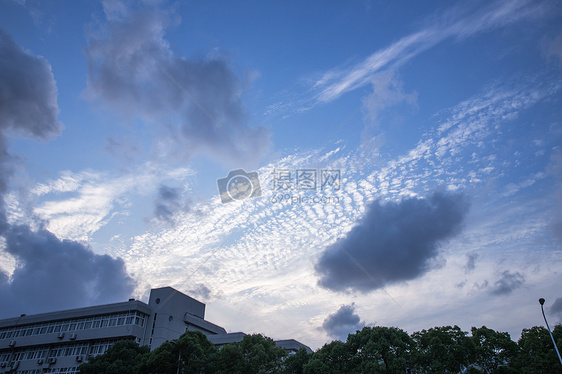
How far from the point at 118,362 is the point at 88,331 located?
18750 millimetres

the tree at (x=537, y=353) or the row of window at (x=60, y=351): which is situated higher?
the row of window at (x=60, y=351)

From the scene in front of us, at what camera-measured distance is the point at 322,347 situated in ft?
111

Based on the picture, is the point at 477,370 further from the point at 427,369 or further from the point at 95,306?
the point at 95,306

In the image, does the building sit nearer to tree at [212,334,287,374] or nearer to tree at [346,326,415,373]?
tree at [212,334,287,374]

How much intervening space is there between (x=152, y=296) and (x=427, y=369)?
38.2m

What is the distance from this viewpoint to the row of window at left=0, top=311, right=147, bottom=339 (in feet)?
154

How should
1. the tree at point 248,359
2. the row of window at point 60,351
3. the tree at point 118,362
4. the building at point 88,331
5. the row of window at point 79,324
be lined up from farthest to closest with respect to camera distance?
the row of window at point 79,324, the building at point 88,331, the row of window at point 60,351, the tree at point 118,362, the tree at point 248,359

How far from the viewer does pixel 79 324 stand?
161ft

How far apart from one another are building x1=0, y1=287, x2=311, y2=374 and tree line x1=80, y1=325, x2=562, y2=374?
12373mm

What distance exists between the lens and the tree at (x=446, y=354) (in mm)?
28141

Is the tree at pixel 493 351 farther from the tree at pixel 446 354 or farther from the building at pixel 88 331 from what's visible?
the building at pixel 88 331

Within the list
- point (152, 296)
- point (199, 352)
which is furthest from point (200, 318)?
point (199, 352)

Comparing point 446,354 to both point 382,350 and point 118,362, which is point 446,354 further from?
point 118,362

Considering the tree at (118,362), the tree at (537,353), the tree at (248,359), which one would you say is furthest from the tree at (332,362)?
the tree at (118,362)
